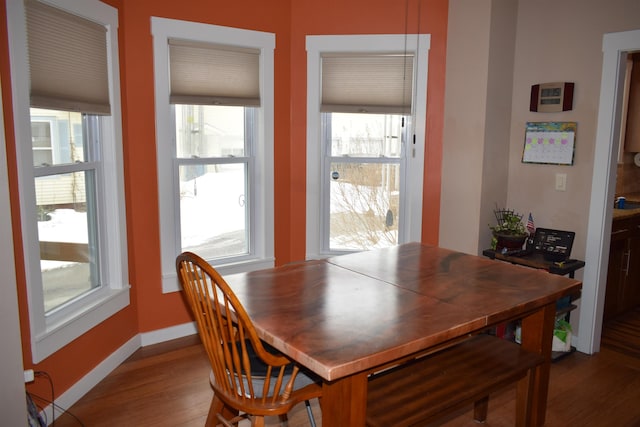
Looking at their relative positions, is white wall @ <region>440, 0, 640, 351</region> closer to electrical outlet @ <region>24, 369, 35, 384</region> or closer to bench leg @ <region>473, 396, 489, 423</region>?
bench leg @ <region>473, 396, 489, 423</region>

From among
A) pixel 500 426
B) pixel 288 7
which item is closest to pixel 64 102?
pixel 288 7

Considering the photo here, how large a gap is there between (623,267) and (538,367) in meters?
2.14

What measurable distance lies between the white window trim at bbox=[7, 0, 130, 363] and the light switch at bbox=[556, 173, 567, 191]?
282 centimetres

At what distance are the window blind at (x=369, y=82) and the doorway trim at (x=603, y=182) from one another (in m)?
1.26

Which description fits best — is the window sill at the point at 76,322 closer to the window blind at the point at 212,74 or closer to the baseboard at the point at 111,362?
the baseboard at the point at 111,362

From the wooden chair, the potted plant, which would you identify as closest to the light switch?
the potted plant

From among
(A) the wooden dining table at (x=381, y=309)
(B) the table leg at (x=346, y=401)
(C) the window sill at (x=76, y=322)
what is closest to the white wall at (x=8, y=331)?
(C) the window sill at (x=76, y=322)

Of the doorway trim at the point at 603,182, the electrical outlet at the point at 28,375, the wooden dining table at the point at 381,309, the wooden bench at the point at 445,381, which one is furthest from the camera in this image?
the doorway trim at the point at 603,182

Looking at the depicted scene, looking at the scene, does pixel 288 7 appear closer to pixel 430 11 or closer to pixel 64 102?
pixel 430 11

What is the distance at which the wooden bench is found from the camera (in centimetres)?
Answer: 179

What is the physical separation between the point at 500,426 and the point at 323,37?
2738mm

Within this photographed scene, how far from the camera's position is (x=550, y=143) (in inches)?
137

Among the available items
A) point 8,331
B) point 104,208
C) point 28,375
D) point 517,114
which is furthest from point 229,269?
point 517,114

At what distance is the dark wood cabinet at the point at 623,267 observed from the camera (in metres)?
3.71
